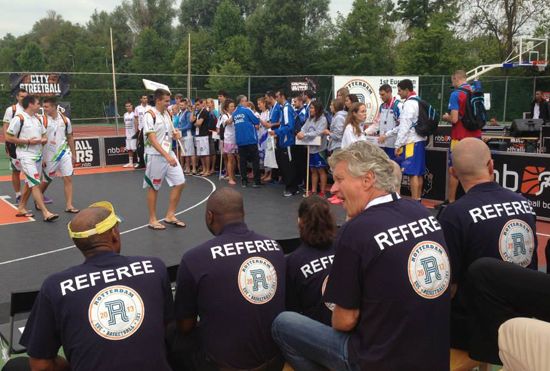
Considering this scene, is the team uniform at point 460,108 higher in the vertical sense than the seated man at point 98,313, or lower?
higher

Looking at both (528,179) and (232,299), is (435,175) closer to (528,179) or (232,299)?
(528,179)

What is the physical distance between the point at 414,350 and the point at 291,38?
45.3 m

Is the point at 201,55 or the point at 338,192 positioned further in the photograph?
the point at 201,55

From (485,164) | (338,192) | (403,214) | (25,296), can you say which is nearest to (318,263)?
(338,192)

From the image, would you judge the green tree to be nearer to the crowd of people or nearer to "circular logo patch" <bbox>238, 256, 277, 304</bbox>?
the crowd of people

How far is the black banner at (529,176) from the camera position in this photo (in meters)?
7.88

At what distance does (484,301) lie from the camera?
2.40 meters

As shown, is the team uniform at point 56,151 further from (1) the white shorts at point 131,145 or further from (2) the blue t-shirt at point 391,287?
(2) the blue t-shirt at point 391,287

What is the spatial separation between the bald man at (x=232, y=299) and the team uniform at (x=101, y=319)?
260 mm

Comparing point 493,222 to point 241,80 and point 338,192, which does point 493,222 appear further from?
point 241,80

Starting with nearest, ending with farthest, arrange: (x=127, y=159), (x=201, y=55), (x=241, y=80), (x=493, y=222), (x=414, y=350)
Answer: (x=414, y=350), (x=493, y=222), (x=127, y=159), (x=241, y=80), (x=201, y=55)

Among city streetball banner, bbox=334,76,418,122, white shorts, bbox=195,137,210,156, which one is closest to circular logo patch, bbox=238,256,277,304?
city streetball banner, bbox=334,76,418,122

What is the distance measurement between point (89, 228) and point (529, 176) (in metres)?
7.23

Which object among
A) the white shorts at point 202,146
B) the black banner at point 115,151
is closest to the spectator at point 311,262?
the white shorts at point 202,146
